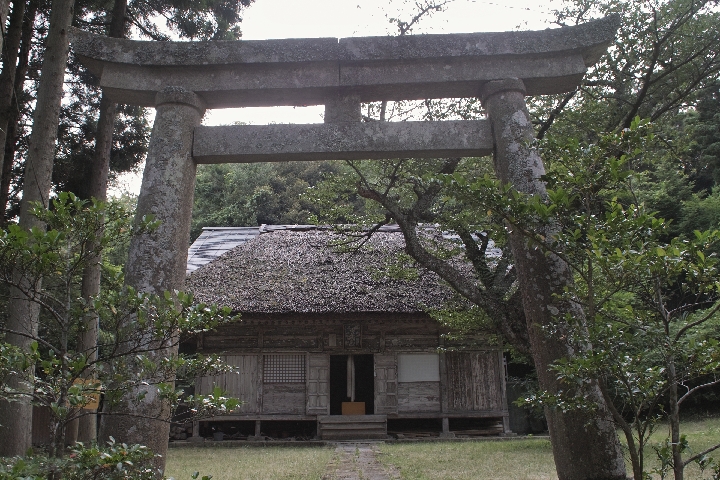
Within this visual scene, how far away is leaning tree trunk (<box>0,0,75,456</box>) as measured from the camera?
20.4 feet

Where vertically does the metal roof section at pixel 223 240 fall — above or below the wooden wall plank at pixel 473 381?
above

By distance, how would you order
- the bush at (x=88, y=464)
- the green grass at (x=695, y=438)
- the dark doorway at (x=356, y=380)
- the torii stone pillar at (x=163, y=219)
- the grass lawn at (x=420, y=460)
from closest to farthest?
the bush at (x=88, y=464)
the torii stone pillar at (x=163, y=219)
the green grass at (x=695, y=438)
the grass lawn at (x=420, y=460)
the dark doorway at (x=356, y=380)

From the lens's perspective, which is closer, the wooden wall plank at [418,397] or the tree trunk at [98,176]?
the tree trunk at [98,176]

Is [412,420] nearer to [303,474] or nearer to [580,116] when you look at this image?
[303,474]

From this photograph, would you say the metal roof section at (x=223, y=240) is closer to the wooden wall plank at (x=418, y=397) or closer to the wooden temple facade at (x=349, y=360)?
the wooden temple facade at (x=349, y=360)

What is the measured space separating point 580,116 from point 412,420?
30.1 feet

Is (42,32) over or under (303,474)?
over

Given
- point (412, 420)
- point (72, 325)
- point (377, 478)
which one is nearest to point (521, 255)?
point (72, 325)

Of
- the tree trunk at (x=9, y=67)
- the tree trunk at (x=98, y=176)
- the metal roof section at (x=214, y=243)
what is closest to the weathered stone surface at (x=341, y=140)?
the tree trunk at (x=9, y=67)

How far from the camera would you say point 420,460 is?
29.6 ft

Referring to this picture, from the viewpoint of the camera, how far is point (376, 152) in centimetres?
473

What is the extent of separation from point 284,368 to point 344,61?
999 cm

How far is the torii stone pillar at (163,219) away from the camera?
394 centimetres

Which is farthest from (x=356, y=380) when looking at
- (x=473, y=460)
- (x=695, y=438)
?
(x=695, y=438)
